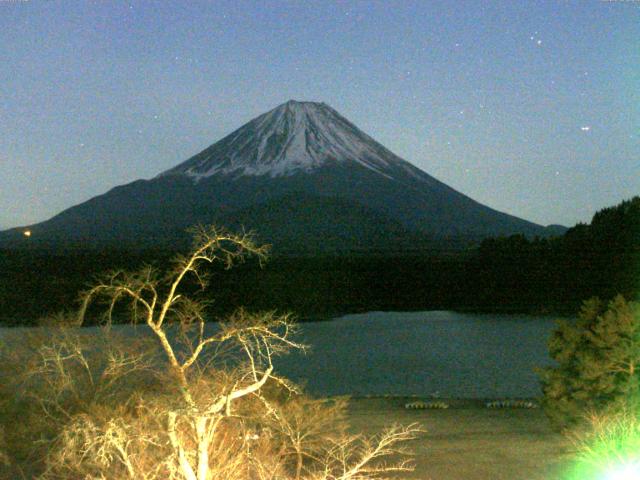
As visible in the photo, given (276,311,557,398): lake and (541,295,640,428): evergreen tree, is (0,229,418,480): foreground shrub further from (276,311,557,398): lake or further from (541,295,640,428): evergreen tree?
(276,311,557,398): lake

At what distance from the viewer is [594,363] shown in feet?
35.0

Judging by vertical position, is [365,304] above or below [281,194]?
below

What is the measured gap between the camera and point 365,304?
55.6 meters

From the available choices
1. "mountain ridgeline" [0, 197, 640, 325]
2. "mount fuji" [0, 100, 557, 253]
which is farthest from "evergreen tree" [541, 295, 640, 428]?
"mount fuji" [0, 100, 557, 253]

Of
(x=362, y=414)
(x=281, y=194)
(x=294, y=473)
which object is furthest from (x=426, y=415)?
(x=281, y=194)

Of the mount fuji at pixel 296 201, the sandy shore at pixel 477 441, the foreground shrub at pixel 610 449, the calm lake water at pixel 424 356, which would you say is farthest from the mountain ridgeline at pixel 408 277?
the foreground shrub at pixel 610 449

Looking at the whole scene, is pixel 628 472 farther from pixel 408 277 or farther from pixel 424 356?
pixel 408 277

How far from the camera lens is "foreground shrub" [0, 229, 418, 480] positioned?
5.33 metres

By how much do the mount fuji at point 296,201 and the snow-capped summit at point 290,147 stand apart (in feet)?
0.46

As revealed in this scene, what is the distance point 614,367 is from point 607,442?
234cm

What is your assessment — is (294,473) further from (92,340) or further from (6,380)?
(6,380)

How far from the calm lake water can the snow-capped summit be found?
166 feet

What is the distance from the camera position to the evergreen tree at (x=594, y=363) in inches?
409

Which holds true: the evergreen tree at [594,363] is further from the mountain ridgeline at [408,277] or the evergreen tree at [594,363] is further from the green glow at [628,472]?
the mountain ridgeline at [408,277]
